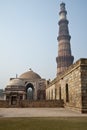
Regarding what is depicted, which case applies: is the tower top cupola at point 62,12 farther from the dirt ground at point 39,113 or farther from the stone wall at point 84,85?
the dirt ground at point 39,113

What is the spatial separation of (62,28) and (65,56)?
9.24 metres

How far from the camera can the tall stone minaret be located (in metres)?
50.1

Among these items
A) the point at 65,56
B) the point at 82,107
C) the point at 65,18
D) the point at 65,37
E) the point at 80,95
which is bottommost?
the point at 82,107

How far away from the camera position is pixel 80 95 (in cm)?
1239

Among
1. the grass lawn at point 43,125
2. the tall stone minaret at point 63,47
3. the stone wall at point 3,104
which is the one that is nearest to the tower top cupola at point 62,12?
the tall stone minaret at point 63,47

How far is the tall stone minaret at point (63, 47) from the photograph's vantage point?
164 feet

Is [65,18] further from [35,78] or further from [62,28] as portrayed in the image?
[35,78]

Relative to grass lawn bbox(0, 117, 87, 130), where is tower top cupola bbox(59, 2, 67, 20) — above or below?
above

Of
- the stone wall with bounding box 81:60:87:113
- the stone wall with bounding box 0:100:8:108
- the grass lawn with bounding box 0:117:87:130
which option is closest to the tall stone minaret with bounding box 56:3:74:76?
the stone wall with bounding box 0:100:8:108

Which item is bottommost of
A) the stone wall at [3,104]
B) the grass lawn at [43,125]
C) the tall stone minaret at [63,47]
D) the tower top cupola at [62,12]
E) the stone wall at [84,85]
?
the stone wall at [3,104]

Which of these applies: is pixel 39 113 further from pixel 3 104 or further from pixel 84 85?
pixel 3 104

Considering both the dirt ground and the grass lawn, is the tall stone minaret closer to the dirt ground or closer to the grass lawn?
the dirt ground

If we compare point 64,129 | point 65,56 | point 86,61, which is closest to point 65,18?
point 65,56

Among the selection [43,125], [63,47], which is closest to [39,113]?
[43,125]
